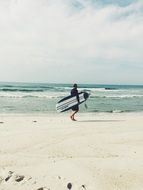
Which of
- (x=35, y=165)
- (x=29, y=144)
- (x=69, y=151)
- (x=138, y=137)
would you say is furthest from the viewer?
(x=138, y=137)

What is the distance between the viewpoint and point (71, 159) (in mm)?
7660

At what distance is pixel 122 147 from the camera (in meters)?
9.05

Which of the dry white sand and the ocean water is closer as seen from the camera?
the dry white sand

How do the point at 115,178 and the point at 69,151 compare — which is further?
the point at 69,151

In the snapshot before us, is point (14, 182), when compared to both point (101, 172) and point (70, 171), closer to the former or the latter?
point (70, 171)

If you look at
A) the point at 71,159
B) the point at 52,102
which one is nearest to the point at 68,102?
the point at 71,159

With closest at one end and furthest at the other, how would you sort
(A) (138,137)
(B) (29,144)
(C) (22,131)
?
1. (B) (29,144)
2. (A) (138,137)
3. (C) (22,131)

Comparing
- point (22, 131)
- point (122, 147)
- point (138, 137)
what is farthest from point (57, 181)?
point (22, 131)

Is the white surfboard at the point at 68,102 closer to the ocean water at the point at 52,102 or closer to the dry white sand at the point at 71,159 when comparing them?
the ocean water at the point at 52,102

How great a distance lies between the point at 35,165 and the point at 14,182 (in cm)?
97

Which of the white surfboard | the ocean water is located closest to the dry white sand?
the white surfboard

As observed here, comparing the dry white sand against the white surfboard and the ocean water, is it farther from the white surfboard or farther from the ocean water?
the ocean water

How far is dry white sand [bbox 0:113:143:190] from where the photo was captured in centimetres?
611

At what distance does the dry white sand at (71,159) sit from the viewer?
6105 mm
